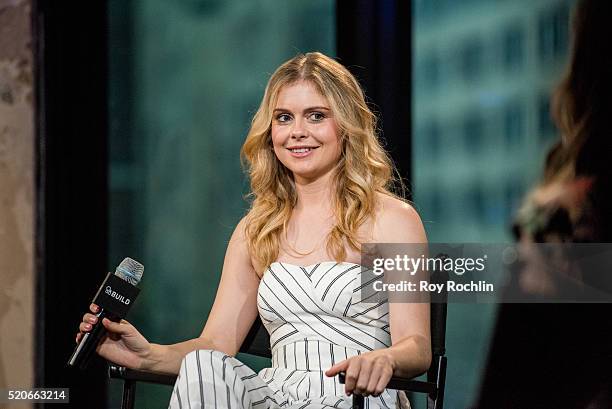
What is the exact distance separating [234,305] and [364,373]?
75 cm

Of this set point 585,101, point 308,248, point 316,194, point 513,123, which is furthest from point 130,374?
point 585,101

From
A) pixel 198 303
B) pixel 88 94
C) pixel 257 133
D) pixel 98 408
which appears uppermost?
pixel 88 94

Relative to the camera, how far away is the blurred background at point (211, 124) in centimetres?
314

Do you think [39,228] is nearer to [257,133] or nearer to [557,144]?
[257,133]

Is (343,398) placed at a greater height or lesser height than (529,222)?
lesser

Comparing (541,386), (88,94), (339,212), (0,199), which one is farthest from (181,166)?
(541,386)

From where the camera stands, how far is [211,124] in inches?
138

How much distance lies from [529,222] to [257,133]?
3.53 ft

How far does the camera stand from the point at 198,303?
11.6ft

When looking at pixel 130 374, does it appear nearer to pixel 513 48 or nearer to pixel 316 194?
pixel 316 194

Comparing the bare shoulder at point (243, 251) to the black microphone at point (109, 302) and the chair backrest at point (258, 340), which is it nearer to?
the chair backrest at point (258, 340)

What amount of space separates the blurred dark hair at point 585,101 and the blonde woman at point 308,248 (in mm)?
844

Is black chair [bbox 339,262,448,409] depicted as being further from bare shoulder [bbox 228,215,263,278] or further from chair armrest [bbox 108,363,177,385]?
chair armrest [bbox 108,363,177,385]

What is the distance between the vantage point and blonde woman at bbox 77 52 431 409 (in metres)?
2.25
